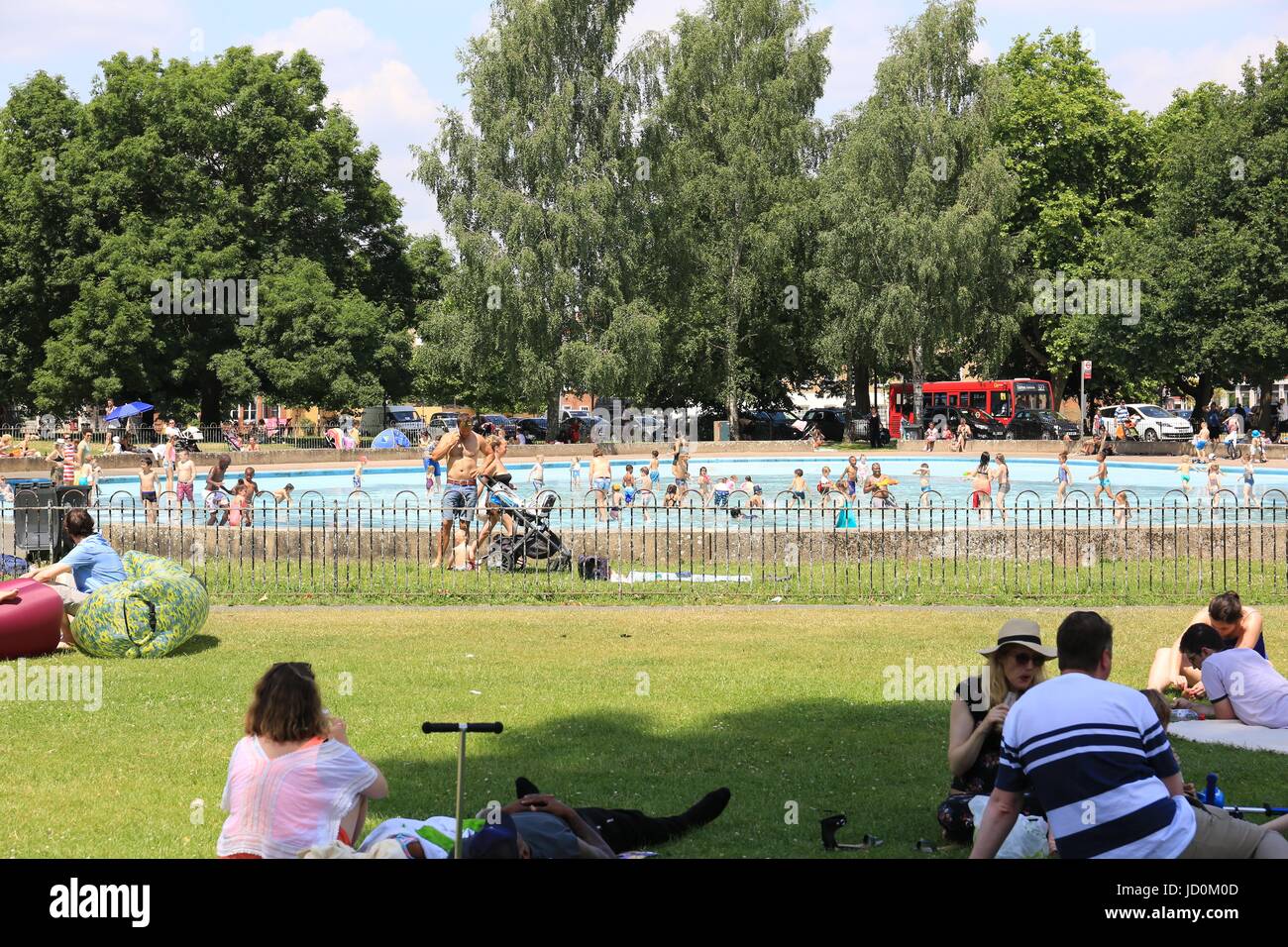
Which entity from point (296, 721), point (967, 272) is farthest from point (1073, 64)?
point (296, 721)

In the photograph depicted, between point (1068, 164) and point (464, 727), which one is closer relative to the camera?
point (464, 727)

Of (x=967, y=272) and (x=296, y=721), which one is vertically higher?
(x=967, y=272)

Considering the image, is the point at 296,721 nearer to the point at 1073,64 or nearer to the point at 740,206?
the point at 740,206

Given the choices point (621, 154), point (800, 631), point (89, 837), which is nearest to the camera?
point (89, 837)

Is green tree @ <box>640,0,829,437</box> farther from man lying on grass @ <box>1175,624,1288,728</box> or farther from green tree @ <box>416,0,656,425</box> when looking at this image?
man lying on grass @ <box>1175,624,1288,728</box>

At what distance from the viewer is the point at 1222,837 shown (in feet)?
17.9

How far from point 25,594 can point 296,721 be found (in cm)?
758

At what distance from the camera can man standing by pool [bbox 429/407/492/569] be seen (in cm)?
1842

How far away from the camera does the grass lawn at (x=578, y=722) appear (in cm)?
750

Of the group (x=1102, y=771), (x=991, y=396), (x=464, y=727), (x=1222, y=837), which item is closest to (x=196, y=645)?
(x=464, y=727)

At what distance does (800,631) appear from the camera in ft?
45.9
